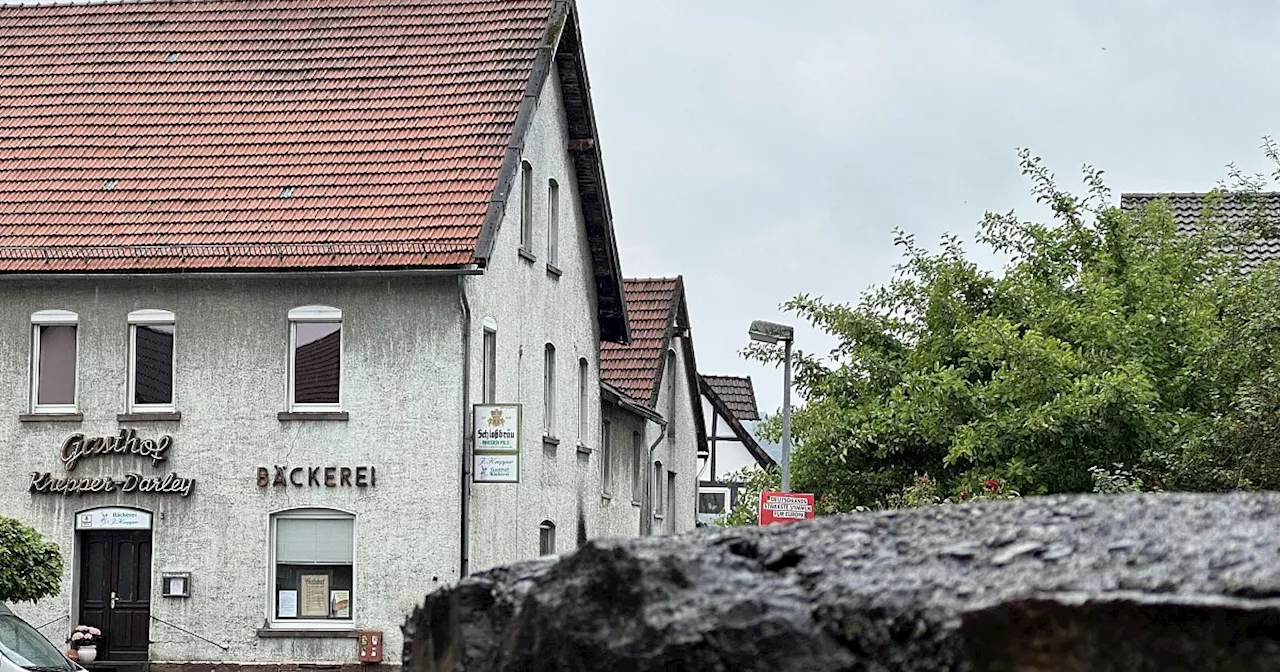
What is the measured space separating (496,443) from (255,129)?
6.19 metres

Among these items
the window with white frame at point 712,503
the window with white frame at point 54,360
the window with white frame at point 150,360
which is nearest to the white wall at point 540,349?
the window with white frame at point 150,360

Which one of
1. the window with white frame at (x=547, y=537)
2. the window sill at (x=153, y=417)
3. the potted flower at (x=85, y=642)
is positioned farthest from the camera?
the window with white frame at (x=547, y=537)

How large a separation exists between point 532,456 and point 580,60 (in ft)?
18.8

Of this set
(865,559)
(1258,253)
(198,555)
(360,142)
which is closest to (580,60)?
(360,142)

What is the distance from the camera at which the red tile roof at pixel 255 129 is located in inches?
1048

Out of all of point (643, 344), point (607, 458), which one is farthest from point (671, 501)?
point (607, 458)

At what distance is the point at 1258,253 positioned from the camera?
34812mm

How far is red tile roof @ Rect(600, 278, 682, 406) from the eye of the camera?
4084 cm

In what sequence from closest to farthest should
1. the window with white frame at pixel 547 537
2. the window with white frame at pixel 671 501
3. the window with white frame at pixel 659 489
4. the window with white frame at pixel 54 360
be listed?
the window with white frame at pixel 54 360 → the window with white frame at pixel 547 537 → the window with white frame at pixel 659 489 → the window with white frame at pixel 671 501

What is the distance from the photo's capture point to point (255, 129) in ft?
95.4

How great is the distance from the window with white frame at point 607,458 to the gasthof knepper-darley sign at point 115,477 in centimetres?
1152

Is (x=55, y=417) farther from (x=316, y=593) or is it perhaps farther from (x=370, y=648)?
(x=370, y=648)

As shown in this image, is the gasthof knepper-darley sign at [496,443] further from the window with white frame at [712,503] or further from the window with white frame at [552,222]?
the window with white frame at [712,503]

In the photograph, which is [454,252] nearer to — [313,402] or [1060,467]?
[313,402]
